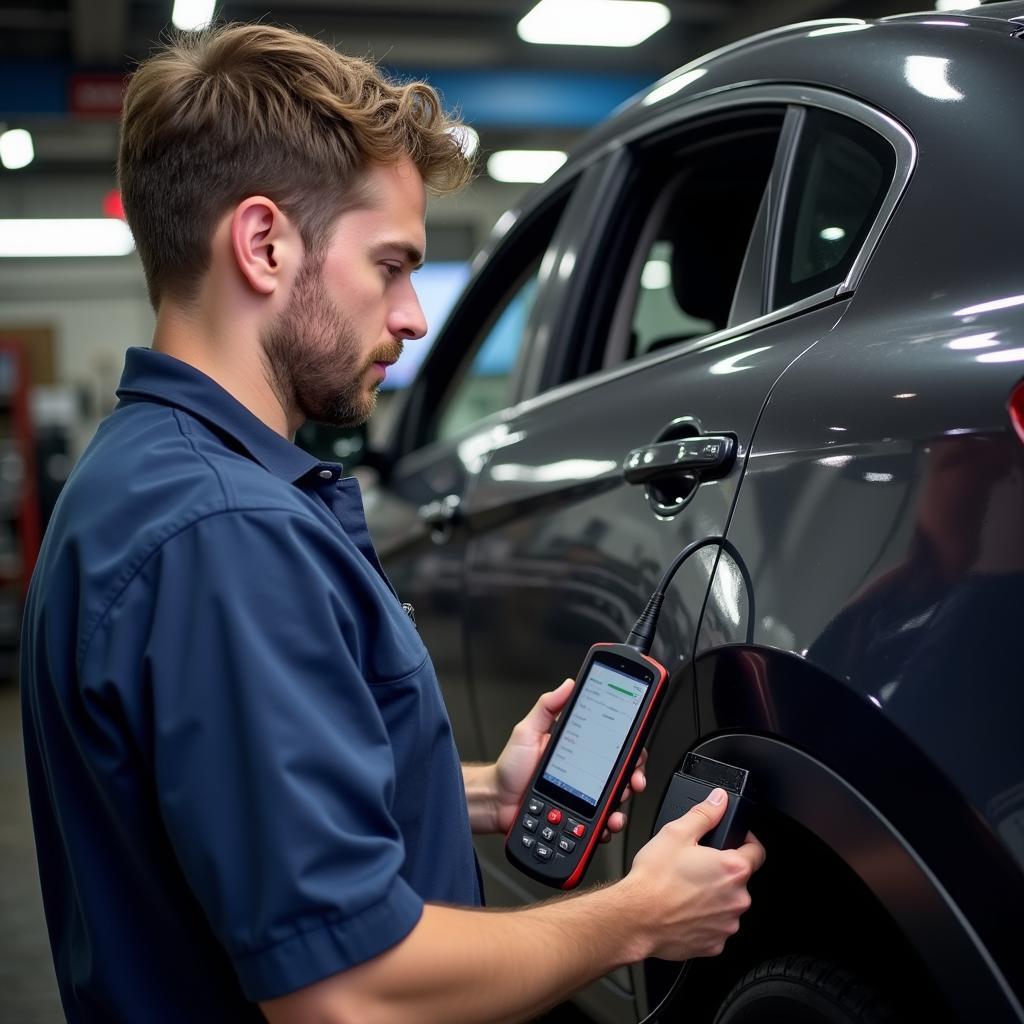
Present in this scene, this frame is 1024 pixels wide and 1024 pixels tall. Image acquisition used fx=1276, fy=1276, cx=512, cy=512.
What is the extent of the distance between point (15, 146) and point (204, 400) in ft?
28.2

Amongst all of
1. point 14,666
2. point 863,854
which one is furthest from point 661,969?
point 14,666

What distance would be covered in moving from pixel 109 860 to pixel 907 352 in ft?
2.62

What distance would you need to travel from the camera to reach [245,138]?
110cm

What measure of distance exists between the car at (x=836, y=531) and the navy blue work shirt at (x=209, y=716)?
1.18 feet

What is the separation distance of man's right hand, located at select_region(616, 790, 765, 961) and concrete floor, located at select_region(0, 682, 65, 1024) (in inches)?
81.2

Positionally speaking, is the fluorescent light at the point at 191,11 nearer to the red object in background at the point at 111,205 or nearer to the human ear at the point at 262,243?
the red object in background at the point at 111,205

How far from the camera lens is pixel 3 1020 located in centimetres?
274

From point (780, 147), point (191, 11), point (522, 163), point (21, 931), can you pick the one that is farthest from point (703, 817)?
point (522, 163)

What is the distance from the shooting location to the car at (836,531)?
1.02m

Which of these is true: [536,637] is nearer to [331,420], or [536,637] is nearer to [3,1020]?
[331,420]

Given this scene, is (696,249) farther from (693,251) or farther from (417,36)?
(417,36)

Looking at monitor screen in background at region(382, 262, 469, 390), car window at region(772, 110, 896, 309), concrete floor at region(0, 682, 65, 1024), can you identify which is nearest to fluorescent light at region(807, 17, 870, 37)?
car window at region(772, 110, 896, 309)

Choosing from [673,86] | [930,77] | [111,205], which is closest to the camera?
[930,77]

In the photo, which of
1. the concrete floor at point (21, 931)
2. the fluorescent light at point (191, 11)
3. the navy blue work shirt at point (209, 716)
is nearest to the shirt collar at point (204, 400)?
the navy blue work shirt at point (209, 716)
